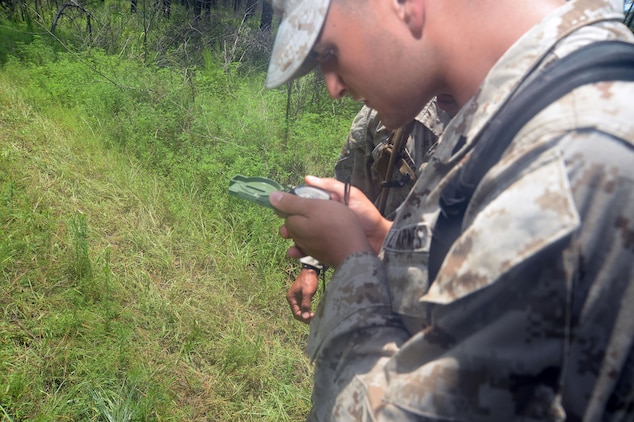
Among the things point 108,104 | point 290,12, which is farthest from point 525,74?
point 108,104

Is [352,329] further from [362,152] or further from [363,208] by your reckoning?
[362,152]

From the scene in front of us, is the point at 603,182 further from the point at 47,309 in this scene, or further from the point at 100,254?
the point at 100,254

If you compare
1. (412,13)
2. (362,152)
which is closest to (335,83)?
(412,13)

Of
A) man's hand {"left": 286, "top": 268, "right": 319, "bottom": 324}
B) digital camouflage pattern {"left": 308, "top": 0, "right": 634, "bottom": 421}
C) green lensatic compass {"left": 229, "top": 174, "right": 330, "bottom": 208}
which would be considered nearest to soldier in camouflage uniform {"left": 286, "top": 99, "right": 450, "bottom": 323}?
man's hand {"left": 286, "top": 268, "right": 319, "bottom": 324}

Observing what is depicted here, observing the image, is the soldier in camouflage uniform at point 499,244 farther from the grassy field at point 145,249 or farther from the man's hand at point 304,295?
the grassy field at point 145,249

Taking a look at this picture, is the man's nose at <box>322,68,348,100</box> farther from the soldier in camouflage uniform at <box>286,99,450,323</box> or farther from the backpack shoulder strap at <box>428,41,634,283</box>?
the soldier in camouflage uniform at <box>286,99,450,323</box>

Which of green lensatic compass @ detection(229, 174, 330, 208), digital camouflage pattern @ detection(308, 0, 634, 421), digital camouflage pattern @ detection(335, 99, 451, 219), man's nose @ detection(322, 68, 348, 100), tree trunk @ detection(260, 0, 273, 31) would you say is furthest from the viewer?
tree trunk @ detection(260, 0, 273, 31)

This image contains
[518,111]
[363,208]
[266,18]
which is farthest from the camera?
[266,18]

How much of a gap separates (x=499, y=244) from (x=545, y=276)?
8 cm

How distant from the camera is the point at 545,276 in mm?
680

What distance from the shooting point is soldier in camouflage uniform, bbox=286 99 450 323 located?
201cm

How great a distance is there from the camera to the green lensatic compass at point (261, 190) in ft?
4.94

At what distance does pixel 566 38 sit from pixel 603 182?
299mm

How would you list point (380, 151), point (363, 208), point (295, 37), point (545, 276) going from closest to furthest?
point (545, 276) < point (295, 37) < point (363, 208) < point (380, 151)
